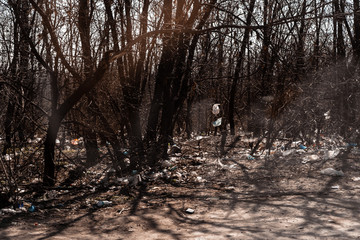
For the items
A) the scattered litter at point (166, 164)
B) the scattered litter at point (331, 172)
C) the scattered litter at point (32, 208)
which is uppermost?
the scattered litter at point (166, 164)

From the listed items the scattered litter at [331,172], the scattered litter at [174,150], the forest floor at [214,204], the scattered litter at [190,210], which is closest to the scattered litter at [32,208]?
the forest floor at [214,204]

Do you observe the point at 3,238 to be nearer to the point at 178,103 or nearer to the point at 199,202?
the point at 199,202

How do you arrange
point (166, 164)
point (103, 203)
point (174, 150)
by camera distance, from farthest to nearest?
point (174, 150) < point (166, 164) < point (103, 203)

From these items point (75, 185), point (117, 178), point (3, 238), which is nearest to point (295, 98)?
point (117, 178)

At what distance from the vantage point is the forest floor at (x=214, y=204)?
3541mm

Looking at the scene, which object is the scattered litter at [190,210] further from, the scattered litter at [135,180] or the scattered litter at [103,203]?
the scattered litter at [135,180]

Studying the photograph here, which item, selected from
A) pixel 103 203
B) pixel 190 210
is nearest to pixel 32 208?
pixel 103 203

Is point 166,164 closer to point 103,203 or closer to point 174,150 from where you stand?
point 174,150

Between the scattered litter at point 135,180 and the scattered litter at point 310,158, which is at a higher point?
the scattered litter at point 310,158

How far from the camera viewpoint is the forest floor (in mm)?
3541

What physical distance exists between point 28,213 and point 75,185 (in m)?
1.25

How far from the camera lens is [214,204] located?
4.47m

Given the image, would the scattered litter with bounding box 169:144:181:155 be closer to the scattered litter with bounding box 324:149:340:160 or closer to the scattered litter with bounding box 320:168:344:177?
the scattered litter with bounding box 324:149:340:160

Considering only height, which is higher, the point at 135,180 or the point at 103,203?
the point at 135,180
